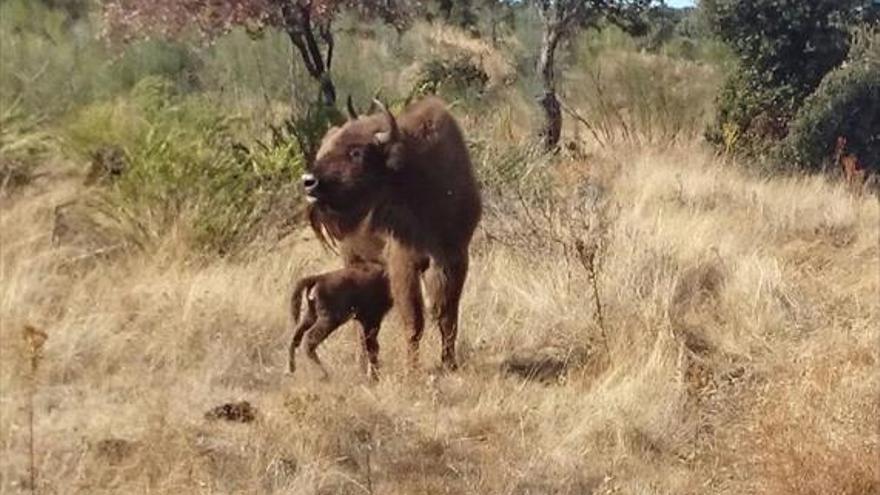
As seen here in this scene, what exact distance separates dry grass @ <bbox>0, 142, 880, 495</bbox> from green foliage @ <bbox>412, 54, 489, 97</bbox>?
761 centimetres

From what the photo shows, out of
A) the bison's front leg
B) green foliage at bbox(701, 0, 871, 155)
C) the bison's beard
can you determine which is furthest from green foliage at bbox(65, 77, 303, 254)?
green foliage at bbox(701, 0, 871, 155)

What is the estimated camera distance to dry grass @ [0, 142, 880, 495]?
5.87 m

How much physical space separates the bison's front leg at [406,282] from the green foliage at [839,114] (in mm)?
10682

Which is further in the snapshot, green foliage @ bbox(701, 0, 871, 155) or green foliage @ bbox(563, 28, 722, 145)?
green foliage @ bbox(701, 0, 871, 155)

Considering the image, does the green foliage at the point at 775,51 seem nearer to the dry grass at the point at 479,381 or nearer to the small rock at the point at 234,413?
the dry grass at the point at 479,381

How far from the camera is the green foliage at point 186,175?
927 cm

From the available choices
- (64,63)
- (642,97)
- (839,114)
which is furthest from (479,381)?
(642,97)

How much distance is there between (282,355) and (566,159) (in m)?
6.86

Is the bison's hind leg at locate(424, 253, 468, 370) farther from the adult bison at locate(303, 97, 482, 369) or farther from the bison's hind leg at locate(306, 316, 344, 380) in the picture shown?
the bison's hind leg at locate(306, 316, 344, 380)

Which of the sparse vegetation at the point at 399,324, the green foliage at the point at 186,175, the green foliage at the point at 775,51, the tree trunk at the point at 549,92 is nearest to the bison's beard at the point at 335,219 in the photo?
the sparse vegetation at the point at 399,324

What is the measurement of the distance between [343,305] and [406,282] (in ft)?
1.03

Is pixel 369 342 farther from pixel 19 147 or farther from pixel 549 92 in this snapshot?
pixel 549 92

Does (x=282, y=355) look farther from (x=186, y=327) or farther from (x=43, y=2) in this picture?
(x=43, y=2)

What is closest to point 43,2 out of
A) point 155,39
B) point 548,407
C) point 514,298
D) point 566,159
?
point 155,39
